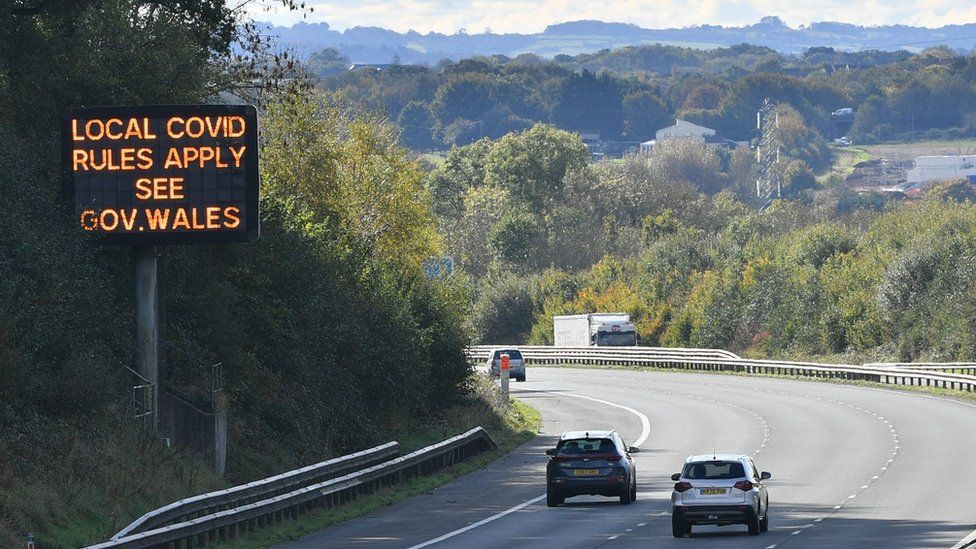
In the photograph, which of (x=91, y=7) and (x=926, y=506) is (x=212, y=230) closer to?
(x=91, y=7)

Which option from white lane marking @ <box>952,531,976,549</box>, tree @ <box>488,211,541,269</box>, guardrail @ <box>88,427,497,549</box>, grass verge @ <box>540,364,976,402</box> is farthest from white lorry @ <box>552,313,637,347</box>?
white lane marking @ <box>952,531,976,549</box>

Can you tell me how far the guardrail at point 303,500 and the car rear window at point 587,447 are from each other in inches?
170

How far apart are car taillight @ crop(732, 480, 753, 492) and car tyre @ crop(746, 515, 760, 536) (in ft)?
1.56

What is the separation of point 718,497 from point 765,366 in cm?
5453

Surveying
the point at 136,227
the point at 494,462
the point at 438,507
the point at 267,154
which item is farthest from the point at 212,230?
the point at 267,154

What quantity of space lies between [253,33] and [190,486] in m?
14.9

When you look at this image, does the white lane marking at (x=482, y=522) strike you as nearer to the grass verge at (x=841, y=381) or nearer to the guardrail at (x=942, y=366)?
the grass verge at (x=841, y=381)

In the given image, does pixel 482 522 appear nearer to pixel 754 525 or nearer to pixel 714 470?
pixel 714 470

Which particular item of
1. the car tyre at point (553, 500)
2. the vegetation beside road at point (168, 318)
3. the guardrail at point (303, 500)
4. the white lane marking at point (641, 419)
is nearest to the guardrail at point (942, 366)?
the white lane marking at point (641, 419)

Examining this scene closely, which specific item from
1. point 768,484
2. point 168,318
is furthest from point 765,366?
point 168,318

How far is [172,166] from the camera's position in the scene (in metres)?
32.1

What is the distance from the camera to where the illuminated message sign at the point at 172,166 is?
32000 millimetres

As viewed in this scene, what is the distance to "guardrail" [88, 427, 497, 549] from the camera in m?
25.6

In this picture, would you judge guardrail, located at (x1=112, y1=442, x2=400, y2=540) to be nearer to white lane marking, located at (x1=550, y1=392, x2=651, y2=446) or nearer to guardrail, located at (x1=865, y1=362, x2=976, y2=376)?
white lane marking, located at (x1=550, y1=392, x2=651, y2=446)
